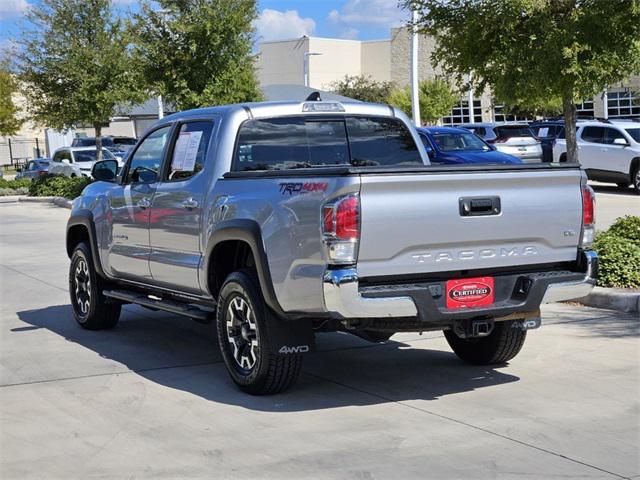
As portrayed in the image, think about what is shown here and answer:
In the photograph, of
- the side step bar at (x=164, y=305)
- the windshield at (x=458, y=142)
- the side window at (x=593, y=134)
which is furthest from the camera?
the side window at (x=593, y=134)

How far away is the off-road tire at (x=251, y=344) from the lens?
22.1 ft

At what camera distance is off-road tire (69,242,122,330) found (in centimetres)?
957

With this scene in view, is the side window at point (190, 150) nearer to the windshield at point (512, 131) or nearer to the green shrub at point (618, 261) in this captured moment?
the green shrub at point (618, 261)

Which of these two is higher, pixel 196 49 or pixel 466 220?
pixel 196 49

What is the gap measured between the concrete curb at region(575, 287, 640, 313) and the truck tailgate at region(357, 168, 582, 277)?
10.9 ft

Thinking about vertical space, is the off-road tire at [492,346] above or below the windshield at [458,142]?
below

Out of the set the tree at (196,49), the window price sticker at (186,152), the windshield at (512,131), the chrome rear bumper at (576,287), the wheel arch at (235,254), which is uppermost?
the tree at (196,49)

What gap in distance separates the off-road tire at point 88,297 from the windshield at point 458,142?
47.0ft

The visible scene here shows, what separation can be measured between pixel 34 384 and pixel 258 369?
191 centimetres

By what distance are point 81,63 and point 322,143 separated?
23.1 m

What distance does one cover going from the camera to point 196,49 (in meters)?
28.4

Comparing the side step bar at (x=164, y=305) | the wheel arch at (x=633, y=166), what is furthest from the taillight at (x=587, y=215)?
the wheel arch at (x=633, y=166)

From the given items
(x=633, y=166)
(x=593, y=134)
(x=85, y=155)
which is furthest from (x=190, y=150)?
(x=85, y=155)

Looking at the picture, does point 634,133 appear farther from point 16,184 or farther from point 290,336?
point 16,184
